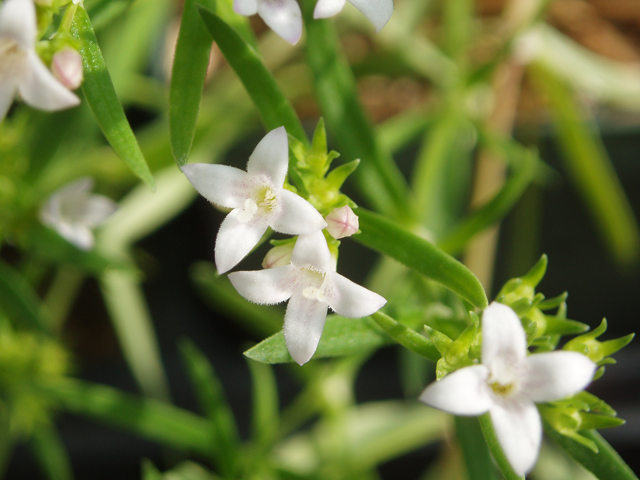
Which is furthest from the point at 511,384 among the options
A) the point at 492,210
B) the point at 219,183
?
the point at 492,210

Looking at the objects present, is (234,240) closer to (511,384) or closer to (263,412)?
(511,384)

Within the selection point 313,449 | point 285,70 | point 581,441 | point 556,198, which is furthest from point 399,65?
point 581,441

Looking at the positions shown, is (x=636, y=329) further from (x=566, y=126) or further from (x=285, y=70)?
(x=285, y=70)

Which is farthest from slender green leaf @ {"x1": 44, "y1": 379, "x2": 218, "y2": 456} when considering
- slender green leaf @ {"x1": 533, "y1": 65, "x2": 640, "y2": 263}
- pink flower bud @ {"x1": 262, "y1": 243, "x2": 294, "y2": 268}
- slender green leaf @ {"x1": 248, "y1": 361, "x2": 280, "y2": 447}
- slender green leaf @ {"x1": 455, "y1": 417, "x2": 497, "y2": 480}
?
slender green leaf @ {"x1": 533, "y1": 65, "x2": 640, "y2": 263}

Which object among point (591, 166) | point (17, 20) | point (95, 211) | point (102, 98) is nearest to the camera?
point (17, 20)

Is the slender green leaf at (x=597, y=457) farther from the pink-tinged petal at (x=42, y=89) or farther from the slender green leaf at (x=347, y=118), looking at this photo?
the pink-tinged petal at (x=42, y=89)
